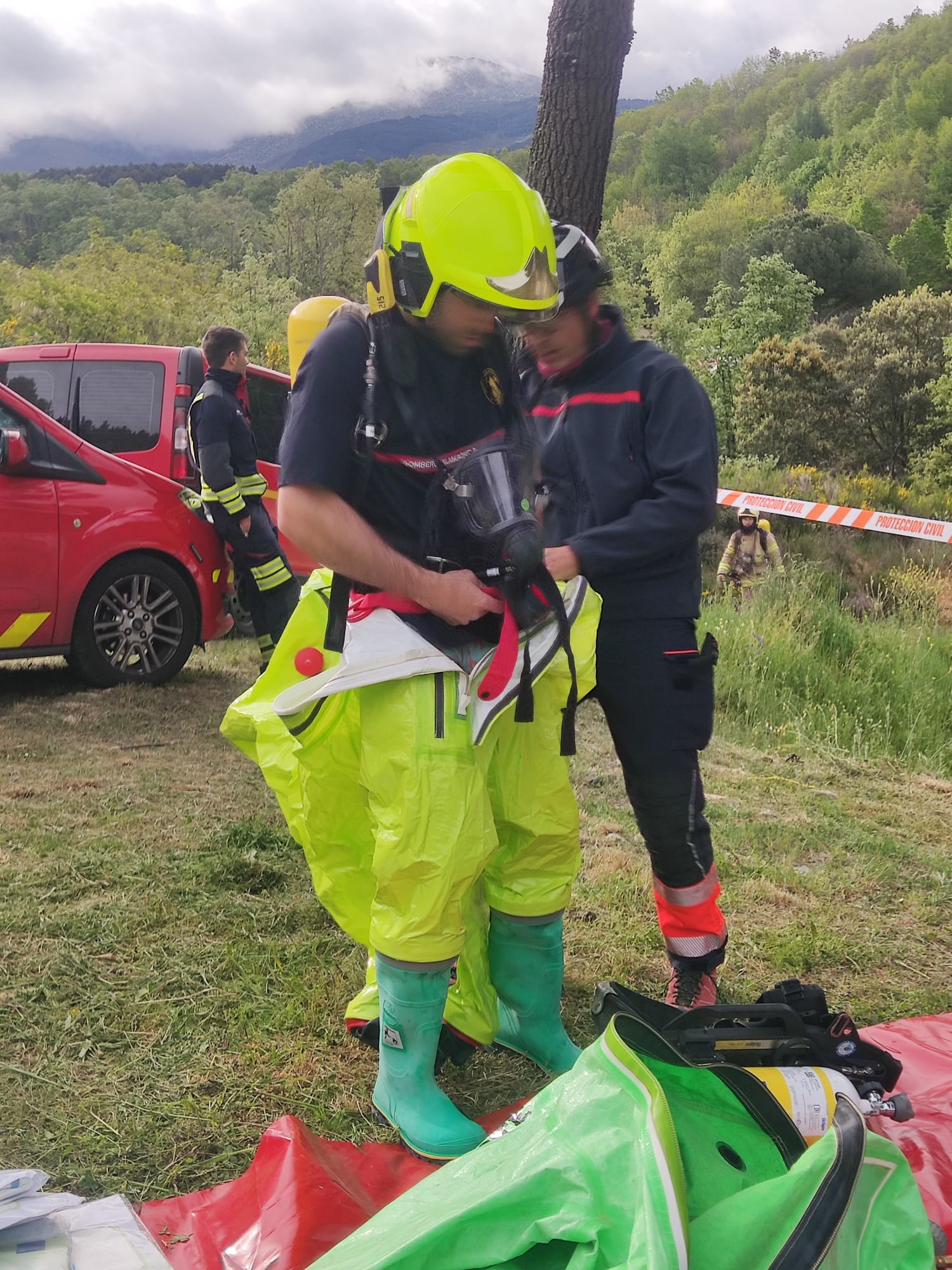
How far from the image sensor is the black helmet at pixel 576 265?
249cm

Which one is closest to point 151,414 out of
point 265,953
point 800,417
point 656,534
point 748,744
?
point 748,744

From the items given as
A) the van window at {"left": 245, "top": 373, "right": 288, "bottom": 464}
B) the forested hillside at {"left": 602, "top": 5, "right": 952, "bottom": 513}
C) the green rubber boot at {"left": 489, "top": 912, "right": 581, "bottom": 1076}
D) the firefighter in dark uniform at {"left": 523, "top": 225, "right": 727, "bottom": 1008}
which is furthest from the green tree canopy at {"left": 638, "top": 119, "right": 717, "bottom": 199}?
the green rubber boot at {"left": 489, "top": 912, "right": 581, "bottom": 1076}

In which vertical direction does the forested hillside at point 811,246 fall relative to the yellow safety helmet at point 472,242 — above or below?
above

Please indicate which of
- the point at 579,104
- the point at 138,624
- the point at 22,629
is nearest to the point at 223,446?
the point at 138,624

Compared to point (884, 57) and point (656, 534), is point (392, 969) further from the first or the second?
point (884, 57)

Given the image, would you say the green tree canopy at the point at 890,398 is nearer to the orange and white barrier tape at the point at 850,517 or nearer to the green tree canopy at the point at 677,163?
the orange and white barrier tape at the point at 850,517

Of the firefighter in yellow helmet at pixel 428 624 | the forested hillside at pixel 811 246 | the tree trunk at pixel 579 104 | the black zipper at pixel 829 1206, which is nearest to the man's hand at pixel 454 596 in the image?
the firefighter in yellow helmet at pixel 428 624

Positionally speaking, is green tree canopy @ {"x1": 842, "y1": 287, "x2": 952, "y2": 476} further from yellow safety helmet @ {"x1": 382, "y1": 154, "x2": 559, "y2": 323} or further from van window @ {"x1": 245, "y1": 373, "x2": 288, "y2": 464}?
yellow safety helmet @ {"x1": 382, "y1": 154, "x2": 559, "y2": 323}

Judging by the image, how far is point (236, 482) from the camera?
6012 millimetres

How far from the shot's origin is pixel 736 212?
8388 centimetres

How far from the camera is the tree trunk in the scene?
15.6ft

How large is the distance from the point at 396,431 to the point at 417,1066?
1338 millimetres

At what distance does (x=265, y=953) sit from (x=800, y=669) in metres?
→ 4.56

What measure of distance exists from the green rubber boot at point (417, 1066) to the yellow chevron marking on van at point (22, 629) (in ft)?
13.3
